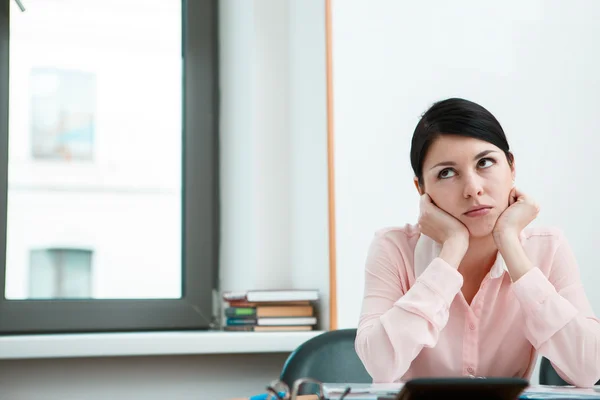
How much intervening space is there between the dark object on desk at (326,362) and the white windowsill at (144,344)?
1.62ft

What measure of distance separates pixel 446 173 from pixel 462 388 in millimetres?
766

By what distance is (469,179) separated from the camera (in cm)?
141

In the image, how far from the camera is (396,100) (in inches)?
87.4

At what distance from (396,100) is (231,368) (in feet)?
3.19

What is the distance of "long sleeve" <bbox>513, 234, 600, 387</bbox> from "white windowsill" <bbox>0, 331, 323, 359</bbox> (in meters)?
0.87

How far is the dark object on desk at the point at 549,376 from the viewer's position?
5.64 feet

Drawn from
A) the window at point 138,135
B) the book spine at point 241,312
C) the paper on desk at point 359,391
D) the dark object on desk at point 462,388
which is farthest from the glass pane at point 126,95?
the dark object on desk at point 462,388

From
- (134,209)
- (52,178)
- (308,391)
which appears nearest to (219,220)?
(134,209)

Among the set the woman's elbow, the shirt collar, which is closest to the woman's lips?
the shirt collar

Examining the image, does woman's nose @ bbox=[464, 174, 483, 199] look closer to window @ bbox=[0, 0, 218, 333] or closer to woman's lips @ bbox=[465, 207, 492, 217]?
woman's lips @ bbox=[465, 207, 492, 217]

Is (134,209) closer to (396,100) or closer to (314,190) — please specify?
(314,190)

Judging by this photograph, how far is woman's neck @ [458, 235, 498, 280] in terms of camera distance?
5.01 ft

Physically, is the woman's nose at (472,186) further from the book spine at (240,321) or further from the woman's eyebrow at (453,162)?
the book spine at (240,321)

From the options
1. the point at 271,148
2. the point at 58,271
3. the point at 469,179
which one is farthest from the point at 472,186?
the point at 58,271
